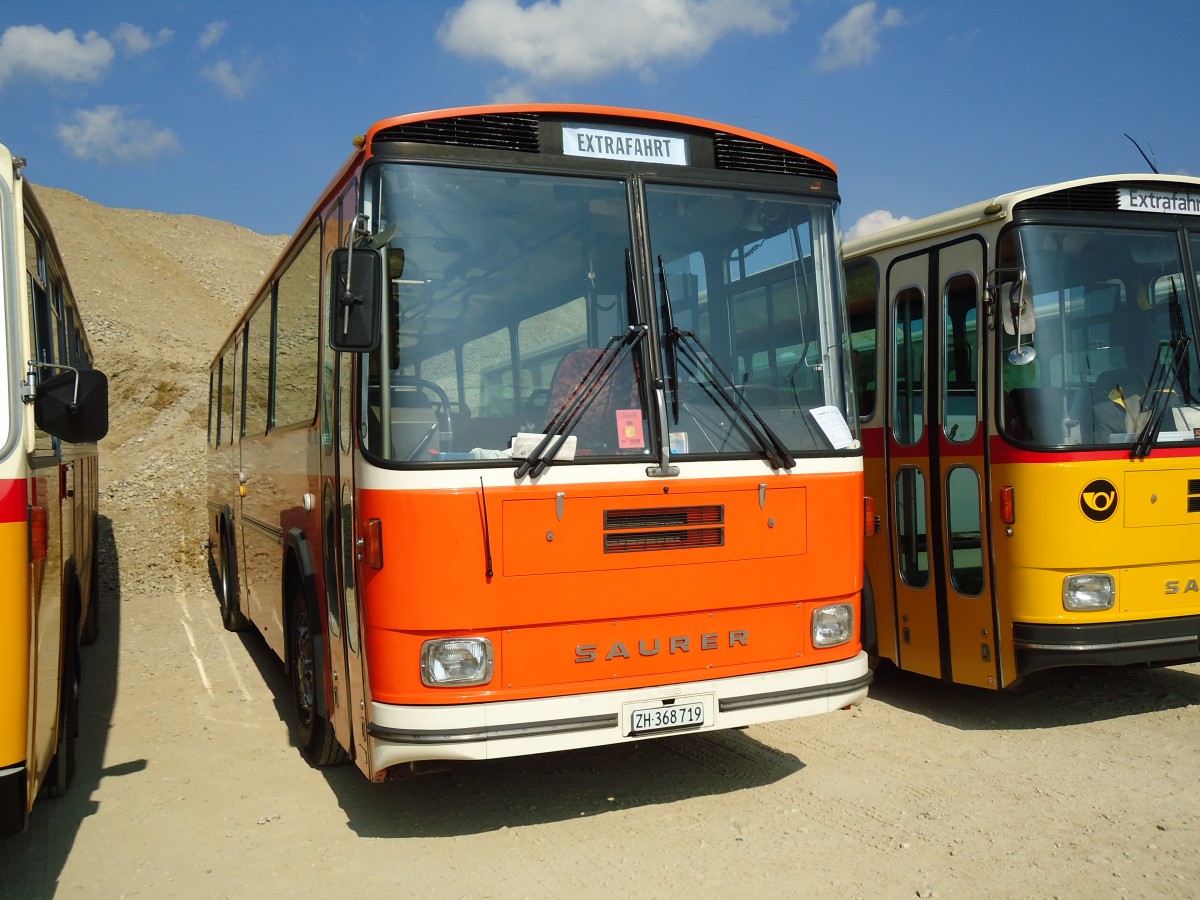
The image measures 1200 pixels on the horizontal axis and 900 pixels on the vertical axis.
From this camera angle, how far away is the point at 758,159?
5145 millimetres

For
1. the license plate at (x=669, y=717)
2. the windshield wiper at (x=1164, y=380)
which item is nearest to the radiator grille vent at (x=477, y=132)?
the license plate at (x=669, y=717)

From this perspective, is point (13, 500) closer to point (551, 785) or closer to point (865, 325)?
point (551, 785)

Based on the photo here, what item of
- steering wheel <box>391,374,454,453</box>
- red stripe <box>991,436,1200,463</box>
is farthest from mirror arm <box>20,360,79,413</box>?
red stripe <box>991,436,1200,463</box>

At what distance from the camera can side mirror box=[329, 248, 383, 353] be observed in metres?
4.15

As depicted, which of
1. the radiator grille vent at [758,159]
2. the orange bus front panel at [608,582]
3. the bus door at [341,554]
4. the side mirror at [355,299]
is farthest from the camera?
the radiator grille vent at [758,159]

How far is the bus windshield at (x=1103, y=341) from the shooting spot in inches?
235

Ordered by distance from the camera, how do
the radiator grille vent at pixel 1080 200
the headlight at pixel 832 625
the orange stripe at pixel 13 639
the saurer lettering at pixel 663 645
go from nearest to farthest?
the orange stripe at pixel 13 639
the saurer lettering at pixel 663 645
the headlight at pixel 832 625
the radiator grille vent at pixel 1080 200

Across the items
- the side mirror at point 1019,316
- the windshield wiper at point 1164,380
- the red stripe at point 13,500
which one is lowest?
the red stripe at point 13,500

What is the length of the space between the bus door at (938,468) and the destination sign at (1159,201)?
947mm

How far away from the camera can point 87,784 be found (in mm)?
5664

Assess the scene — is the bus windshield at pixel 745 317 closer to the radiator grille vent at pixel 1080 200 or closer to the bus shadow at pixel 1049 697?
the radiator grille vent at pixel 1080 200

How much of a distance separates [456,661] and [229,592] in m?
6.76

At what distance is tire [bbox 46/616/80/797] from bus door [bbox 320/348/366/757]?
142 cm

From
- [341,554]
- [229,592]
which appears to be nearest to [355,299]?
[341,554]
